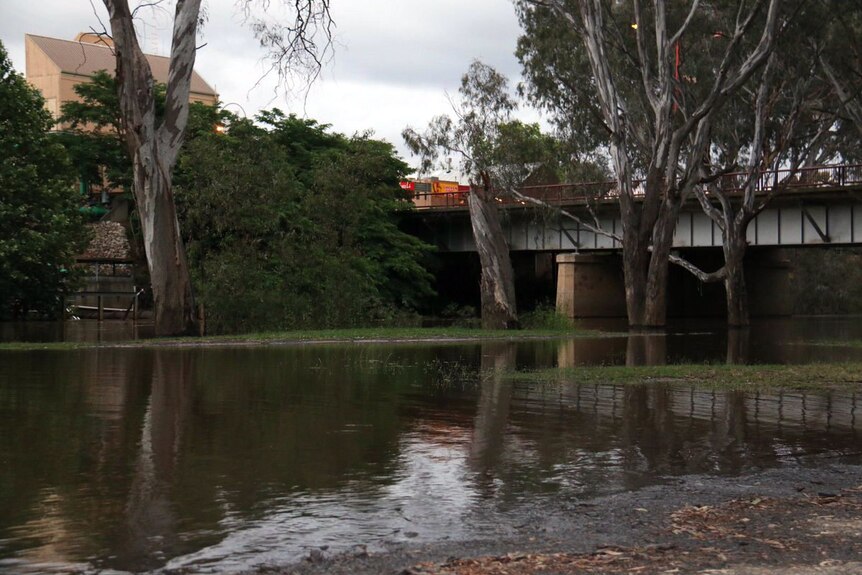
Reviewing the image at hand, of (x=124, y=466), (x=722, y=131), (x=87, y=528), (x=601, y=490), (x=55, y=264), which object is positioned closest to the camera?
(x=87, y=528)

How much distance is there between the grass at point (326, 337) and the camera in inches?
991

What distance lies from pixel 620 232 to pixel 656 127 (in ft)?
56.9

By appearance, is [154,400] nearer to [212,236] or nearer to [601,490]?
[601,490]

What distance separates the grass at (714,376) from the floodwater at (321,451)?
33.3 inches

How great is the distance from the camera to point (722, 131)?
48.2 metres

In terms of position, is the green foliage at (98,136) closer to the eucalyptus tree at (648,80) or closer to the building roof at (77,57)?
the building roof at (77,57)


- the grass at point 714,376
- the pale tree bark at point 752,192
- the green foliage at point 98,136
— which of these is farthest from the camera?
the green foliage at point 98,136

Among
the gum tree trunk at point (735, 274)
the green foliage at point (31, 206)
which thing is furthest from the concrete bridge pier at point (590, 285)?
the green foliage at point (31, 206)

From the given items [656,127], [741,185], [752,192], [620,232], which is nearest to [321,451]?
[656,127]

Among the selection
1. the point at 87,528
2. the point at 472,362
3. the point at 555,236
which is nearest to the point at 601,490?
the point at 87,528

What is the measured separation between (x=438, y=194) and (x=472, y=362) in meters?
43.1

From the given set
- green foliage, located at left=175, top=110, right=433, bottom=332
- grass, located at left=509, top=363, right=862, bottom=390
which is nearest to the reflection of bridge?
green foliage, located at left=175, top=110, right=433, bottom=332

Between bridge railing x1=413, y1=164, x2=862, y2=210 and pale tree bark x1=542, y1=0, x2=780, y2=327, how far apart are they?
20.0 feet

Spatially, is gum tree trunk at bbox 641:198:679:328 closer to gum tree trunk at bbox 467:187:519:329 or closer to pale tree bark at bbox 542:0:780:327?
pale tree bark at bbox 542:0:780:327
